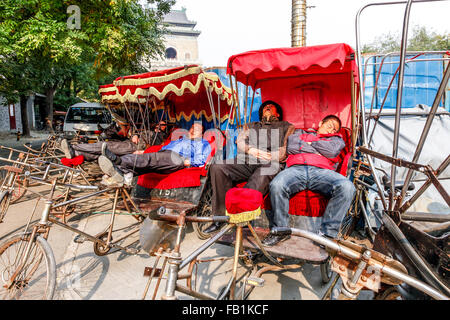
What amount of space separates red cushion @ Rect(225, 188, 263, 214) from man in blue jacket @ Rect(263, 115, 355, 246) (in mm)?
839

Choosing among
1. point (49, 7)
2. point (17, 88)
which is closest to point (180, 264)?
point (49, 7)

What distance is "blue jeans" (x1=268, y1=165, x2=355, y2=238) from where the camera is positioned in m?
2.53

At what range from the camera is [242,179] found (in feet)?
10.8

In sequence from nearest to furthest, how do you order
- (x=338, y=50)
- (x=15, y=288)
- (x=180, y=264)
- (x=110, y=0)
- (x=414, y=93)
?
(x=180, y=264) < (x=15, y=288) < (x=338, y=50) < (x=414, y=93) < (x=110, y=0)

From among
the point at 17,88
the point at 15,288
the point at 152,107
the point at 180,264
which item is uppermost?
the point at 17,88

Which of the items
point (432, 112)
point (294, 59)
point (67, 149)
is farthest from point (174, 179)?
point (432, 112)

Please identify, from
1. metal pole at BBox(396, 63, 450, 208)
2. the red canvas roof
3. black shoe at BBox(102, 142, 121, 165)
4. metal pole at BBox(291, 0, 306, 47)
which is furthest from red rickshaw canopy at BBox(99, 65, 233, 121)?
metal pole at BBox(291, 0, 306, 47)

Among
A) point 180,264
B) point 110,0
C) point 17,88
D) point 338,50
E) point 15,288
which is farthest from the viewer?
point 17,88

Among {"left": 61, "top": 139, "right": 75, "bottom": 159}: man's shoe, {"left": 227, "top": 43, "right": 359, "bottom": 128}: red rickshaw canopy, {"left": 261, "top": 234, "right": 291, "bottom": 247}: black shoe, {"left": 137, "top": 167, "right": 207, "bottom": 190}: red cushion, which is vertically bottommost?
{"left": 261, "top": 234, "right": 291, "bottom": 247}: black shoe

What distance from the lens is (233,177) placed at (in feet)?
10.6

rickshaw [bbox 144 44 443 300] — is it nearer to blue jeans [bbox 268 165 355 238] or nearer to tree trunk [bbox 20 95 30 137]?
blue jeans [bbox 268 165 355 238]

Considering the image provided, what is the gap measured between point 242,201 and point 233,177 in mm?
1556

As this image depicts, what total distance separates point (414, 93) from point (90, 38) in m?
8.29
